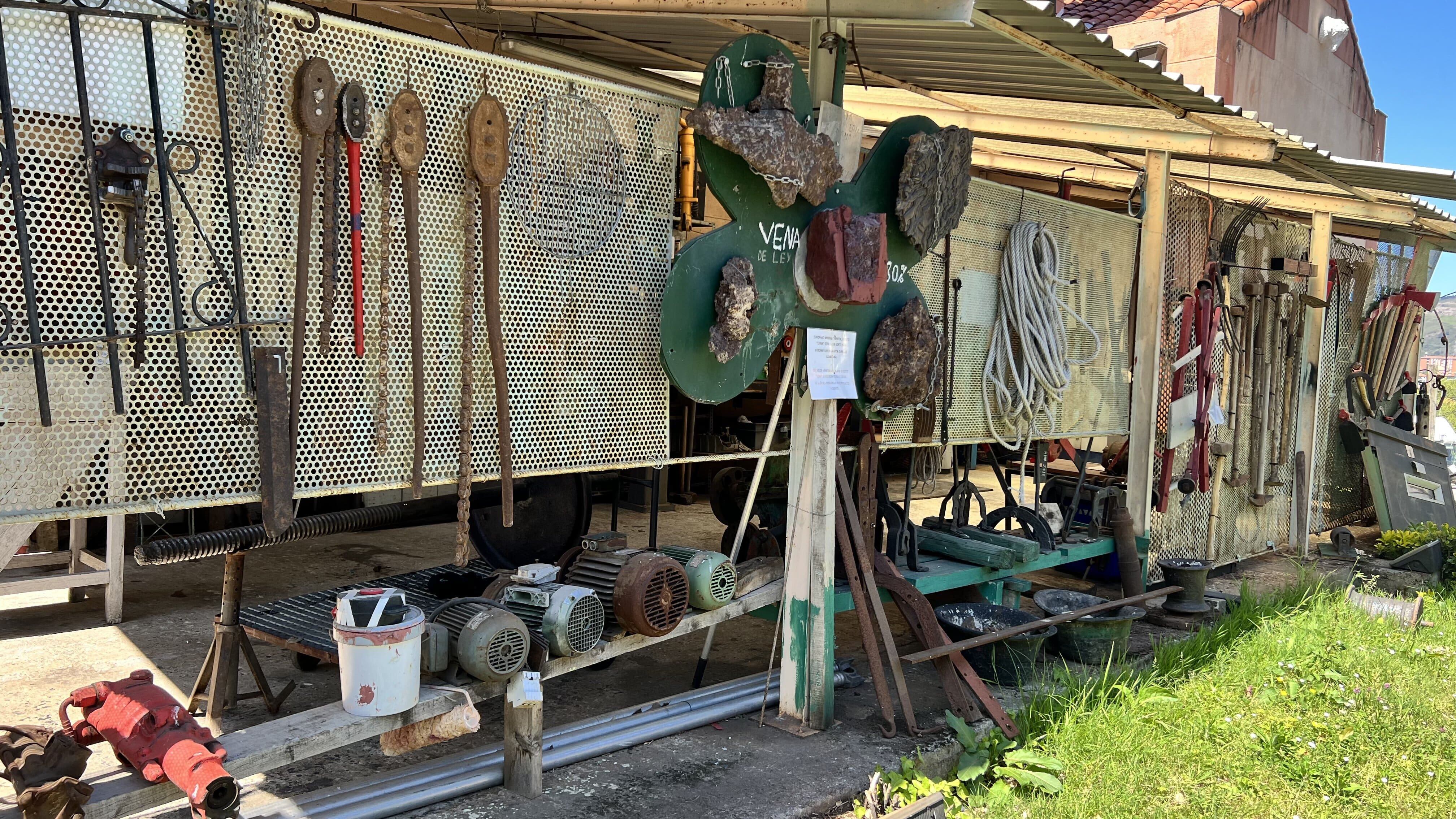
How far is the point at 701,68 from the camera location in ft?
21.7

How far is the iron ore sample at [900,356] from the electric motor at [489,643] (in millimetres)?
1869

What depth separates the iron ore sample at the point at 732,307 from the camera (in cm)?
392

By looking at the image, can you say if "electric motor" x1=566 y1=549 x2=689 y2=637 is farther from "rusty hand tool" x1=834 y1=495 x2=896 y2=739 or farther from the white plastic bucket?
the white plastic bucket

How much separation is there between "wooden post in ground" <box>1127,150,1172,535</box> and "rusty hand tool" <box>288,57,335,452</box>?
548 centimetres

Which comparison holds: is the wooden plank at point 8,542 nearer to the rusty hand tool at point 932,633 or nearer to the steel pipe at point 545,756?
the steel pipe at point 545,756

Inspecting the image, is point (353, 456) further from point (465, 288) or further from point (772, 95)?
point (772, 95)

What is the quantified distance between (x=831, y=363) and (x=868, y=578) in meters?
1.05

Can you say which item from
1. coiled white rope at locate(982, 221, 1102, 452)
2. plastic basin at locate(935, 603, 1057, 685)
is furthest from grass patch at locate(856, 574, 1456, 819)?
coiled white rope at locate(982, 221, 1102, 452)

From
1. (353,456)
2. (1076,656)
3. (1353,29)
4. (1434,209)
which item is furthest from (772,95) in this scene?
(1353,29)

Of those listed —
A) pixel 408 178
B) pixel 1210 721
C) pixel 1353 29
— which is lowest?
pixel 1210 721

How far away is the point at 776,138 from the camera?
154 inches

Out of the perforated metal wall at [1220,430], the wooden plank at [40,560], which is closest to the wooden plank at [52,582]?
the wooden plank at [40,560]

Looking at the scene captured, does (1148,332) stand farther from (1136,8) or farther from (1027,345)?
(1136,8)

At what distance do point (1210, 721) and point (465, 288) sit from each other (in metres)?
3.82
